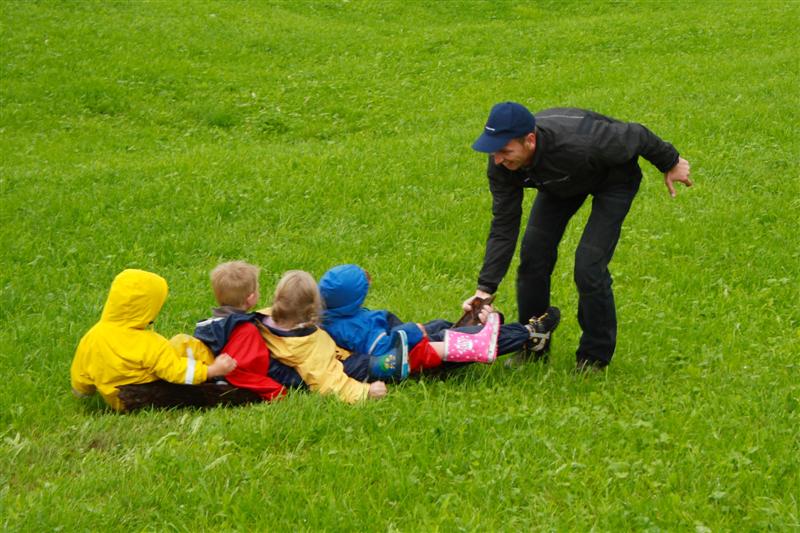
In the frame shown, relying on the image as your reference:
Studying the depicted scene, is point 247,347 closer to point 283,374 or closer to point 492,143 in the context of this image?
point 283,374

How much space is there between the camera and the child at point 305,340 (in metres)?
5.96

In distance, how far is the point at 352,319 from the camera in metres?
6.38

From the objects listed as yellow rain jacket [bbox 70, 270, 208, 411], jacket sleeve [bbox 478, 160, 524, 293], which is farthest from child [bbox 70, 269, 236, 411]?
jacket sleeve [bbox 478, 160, 524, 293]

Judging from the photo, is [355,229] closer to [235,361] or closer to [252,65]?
[235,361]

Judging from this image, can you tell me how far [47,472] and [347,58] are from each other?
15.8m

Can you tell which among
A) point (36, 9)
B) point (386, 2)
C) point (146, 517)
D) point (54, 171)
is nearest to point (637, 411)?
point (146, 517)

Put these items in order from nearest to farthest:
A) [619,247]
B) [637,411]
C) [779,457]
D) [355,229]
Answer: [779,457] → [637,411] → [619,247] → [355,229]

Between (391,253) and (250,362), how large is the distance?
3545 mm

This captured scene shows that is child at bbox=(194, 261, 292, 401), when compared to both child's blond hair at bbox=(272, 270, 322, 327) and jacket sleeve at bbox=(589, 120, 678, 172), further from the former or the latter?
jacket sleeve at bbox=(589, 120, 678, 172)

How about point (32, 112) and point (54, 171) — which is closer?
point (54, 171)

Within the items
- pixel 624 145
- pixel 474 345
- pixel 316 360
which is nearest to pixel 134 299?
pixel 316 360

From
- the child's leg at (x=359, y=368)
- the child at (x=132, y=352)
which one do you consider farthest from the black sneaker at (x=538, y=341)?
the child at (x=132, y=352)

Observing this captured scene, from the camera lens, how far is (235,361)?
19.6 ft

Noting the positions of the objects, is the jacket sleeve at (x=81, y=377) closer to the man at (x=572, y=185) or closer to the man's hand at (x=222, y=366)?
the man's hand at (x=222, y=366)
